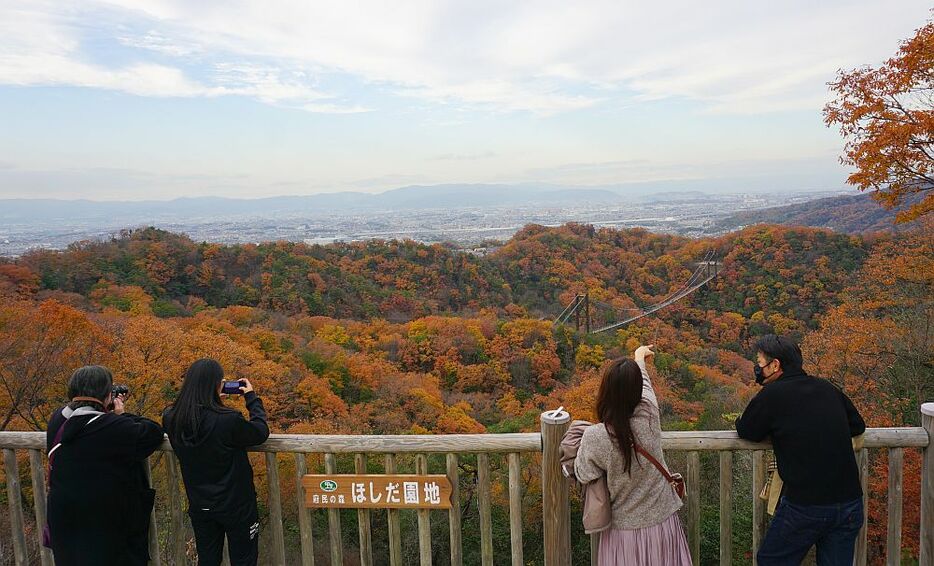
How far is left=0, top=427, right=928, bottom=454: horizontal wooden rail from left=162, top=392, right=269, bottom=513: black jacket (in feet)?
0.50

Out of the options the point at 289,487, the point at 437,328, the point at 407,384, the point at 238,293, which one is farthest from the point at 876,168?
the point at 238,293

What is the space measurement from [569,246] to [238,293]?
921 inches

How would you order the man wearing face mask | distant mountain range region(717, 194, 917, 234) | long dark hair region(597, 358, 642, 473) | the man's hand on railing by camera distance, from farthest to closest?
1. distant mountain range region(717, 194, 917, 234)
2. the man's hand on railing
3. the man wearing face mask
4. long dark hair region(597, 358, 642, 473)

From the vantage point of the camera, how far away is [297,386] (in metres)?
13.8

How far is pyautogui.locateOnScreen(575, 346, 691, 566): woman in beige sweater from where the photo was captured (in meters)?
2.02

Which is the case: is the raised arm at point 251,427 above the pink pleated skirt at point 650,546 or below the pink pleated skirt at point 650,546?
above

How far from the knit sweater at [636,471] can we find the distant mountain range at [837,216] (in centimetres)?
3799

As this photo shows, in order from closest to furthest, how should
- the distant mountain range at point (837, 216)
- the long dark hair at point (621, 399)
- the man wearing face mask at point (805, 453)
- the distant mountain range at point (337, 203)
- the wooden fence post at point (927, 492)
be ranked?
1. the long dark hair at point (621, 399)
2. the man wearing face mask at point (805, 453)
3. the wooden fence post at point (927, 492)
4. the distant mountain range at point (837, 216)
5. the distant mountain range at point (337, 203)

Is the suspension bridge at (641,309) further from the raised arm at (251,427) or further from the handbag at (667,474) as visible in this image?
the raised arm at (251,427)

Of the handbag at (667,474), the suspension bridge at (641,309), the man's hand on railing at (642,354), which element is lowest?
the suspension bridge at (641,309)

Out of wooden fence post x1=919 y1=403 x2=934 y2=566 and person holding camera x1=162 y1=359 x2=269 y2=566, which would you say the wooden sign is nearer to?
person holding camera x1=162 y1=359 x2=269 y2=566

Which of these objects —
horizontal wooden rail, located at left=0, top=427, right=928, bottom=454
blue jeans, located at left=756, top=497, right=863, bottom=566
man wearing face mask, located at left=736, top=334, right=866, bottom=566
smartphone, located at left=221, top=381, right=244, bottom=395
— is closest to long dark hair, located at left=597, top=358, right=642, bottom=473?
horizontal wooden rail, located at left=0, top=427, right=928, bottom=454

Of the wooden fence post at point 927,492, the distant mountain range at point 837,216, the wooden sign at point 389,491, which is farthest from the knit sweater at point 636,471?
the distant mountain range at point 837,216

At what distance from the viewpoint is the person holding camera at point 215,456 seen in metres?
2.27
